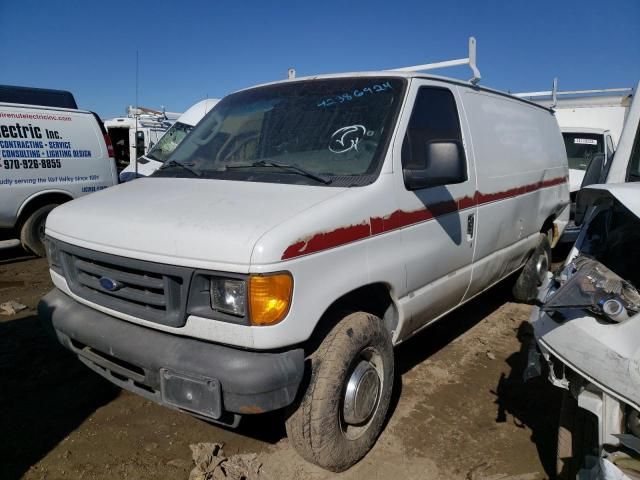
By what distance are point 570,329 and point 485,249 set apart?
6.08ft

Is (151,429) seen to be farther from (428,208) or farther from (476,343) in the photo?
(476,343)

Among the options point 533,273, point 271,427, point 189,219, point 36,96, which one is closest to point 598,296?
point 189,219

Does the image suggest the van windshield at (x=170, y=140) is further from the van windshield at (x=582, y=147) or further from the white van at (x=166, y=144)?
the van windshield at (x=582, y=147)

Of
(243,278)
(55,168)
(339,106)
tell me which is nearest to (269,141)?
(339,106)

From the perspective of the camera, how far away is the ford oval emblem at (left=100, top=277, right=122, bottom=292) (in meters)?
2.50

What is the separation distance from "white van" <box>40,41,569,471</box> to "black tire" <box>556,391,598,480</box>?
0.97 metres

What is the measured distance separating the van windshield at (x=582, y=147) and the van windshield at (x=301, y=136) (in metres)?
7.39

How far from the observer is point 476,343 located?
450cm

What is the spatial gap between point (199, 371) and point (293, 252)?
26.7 inches

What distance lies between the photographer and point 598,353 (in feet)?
6.34

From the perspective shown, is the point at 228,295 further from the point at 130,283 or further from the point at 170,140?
the point at 170,140

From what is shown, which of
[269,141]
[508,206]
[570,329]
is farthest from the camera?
[508,206]

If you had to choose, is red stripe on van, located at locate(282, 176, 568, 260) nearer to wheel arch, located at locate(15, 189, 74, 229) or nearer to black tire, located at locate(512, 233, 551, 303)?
black tire, located at locate(512, 233, 551, 303)

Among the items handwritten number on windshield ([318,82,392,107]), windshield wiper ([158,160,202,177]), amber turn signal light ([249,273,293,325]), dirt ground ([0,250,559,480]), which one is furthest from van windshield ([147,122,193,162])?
amber turn signal light ([249,273,293,325])
